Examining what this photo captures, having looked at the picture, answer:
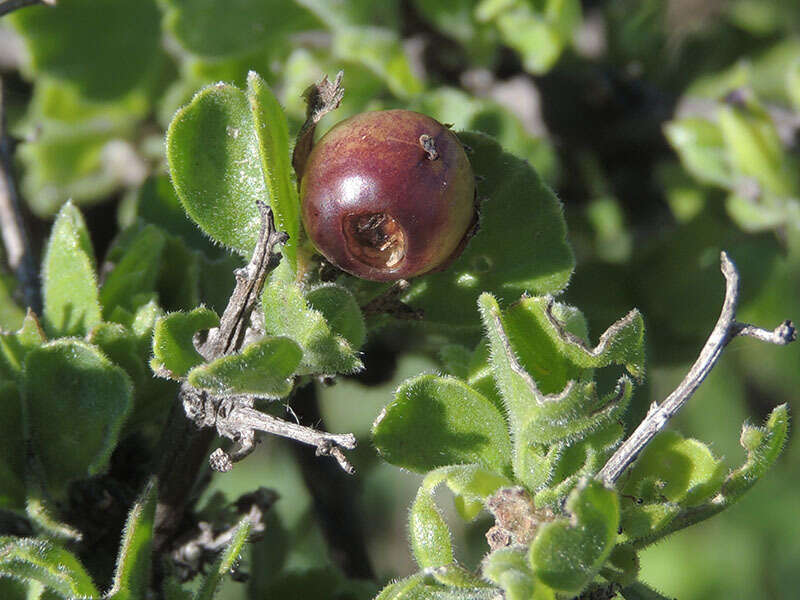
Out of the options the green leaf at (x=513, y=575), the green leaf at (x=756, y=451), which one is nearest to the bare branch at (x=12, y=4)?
the green leaf at (x=513, y=575)

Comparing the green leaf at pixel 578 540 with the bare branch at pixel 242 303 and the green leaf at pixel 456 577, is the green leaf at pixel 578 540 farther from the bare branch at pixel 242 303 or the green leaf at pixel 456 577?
the bare branch at pixel 242 303

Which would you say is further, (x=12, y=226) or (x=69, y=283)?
(x=12, y=226)

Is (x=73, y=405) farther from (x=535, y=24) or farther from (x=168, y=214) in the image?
(x=535, y=24)

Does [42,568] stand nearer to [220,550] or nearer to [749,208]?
[220,550]

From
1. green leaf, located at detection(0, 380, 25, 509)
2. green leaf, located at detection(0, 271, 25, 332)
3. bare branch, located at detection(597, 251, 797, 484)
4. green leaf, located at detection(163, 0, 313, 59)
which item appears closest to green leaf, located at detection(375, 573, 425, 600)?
bare branch, located at detection(597, 251, 797, 484)

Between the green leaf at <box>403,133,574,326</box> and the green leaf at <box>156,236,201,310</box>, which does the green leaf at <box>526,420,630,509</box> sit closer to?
the green leaf at <box>403,133,574,326</box>

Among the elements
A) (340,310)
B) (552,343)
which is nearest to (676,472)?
(552,343)

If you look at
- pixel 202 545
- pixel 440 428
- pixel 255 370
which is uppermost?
pixel 255 370
